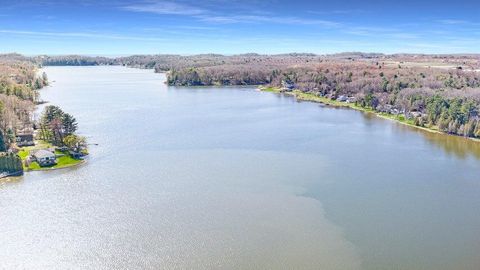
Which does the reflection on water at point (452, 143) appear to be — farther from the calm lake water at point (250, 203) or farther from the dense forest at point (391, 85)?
the dense forest at point (391, 85)

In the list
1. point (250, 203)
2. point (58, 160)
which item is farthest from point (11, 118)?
point (250, 203)

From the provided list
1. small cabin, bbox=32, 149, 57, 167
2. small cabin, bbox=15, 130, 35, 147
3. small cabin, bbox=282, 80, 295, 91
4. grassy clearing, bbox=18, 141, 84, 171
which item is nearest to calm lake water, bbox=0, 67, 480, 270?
grassy clearing, bbox=18, 141, 84, 171

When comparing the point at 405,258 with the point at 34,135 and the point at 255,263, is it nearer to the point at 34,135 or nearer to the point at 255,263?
the point at 255,263

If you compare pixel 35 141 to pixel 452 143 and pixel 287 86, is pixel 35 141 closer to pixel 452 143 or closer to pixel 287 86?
pixel 452 143

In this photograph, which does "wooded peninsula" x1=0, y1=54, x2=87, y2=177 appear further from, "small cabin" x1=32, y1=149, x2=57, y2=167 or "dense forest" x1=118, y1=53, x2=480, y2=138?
"dense forest" x1=118, y1=53, x2=480, y2=138

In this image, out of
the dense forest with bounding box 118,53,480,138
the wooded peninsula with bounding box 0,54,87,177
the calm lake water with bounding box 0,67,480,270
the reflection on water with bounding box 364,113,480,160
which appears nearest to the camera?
the calm lake water with bounding box 0,67,480,270

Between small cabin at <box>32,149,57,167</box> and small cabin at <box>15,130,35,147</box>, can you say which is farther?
small cabin at <box>15,130,35,147</box>

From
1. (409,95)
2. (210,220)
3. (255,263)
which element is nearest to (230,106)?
(409,95)

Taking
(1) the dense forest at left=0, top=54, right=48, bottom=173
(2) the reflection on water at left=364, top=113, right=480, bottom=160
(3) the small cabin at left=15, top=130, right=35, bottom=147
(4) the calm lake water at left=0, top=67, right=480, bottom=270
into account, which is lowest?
(4) the calm lake water at left=0, top=67, right=480, bottom=270
